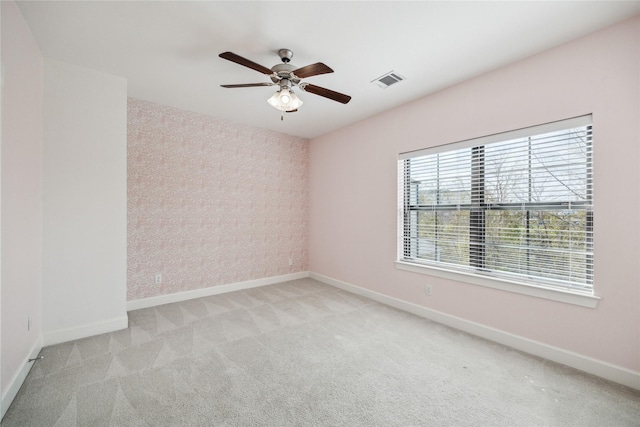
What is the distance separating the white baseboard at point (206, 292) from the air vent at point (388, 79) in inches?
137

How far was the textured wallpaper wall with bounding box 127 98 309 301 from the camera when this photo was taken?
356 cm

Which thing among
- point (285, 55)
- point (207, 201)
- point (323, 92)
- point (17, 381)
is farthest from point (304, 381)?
point (207, 201)


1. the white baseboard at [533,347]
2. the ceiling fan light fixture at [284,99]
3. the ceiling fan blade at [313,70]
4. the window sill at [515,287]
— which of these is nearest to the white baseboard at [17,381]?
the ceiling fan light fixture at [284,99]

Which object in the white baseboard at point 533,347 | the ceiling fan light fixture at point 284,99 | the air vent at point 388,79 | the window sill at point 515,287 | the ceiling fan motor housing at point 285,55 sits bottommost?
the white baseboard at point 533,347

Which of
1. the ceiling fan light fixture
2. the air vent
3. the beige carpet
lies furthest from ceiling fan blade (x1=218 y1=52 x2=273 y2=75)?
the beige carpet

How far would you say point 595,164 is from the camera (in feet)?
7.04

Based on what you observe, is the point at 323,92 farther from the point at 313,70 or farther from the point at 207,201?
the point at 207,201

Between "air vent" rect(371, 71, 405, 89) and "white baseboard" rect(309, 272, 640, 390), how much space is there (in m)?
2.67

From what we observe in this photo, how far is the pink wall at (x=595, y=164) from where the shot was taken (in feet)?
6.56

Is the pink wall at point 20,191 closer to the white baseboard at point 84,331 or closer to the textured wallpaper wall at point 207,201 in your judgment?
the white baseboard at point 84,331

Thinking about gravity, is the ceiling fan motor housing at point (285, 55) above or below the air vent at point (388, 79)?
below

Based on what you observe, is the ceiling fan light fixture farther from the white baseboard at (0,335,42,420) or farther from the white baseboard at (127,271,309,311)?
the white baseboard at (127,271,309,311)

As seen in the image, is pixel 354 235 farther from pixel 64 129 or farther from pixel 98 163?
pixel 64 129

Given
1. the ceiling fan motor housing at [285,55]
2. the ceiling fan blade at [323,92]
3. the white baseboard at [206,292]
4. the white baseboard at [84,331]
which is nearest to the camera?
the ceiling fan motor housing at [285,55]
